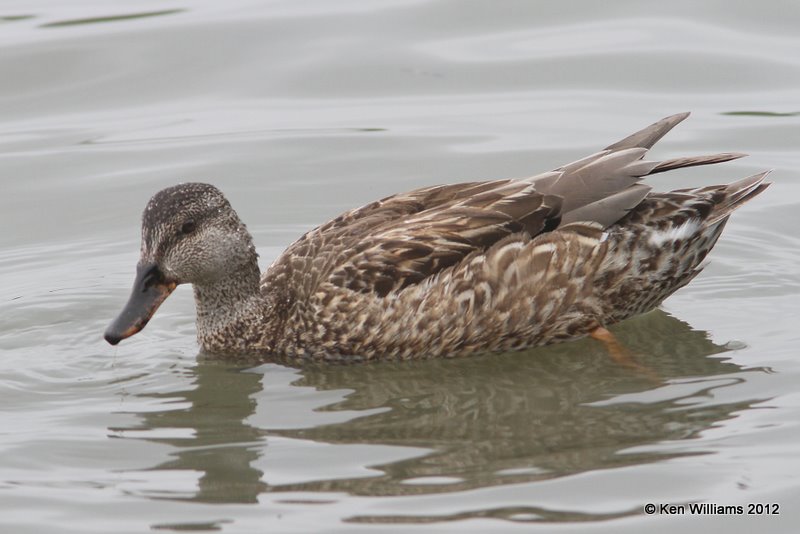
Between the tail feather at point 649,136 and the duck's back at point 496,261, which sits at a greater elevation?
the tail feather at point 649,136

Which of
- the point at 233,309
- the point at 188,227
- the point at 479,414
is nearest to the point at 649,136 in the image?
the point at 479,414

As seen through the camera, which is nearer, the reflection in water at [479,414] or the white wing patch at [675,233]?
the reflection in water at [479,414]

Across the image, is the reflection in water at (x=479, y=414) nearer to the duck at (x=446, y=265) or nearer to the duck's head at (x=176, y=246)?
the duck at (x=446, y=265)

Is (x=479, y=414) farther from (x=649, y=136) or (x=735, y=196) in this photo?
(x=735, y=196)

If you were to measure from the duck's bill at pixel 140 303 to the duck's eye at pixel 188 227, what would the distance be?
0.30 m

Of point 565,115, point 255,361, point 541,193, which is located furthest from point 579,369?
point 565,115

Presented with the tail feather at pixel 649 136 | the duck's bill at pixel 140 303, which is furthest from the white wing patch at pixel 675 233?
the duck's bill at pixel 140 303

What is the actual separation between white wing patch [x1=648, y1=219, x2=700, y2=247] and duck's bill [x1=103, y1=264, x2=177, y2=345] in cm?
324

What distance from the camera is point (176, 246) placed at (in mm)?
9742

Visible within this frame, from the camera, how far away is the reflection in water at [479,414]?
8180 millimetres

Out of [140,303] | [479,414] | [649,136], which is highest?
[649,136]

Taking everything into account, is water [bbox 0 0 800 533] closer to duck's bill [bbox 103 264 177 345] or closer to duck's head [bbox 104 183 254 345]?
duck's bill [bbox 103 264 177 345]

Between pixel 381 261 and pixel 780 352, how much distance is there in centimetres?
261

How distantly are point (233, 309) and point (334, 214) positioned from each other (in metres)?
2.71
